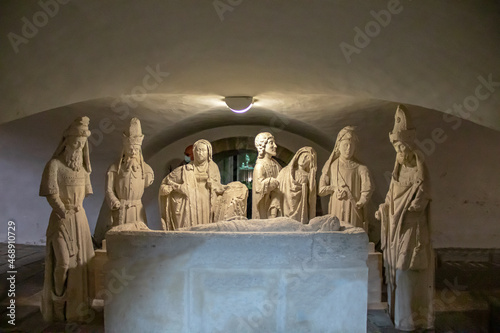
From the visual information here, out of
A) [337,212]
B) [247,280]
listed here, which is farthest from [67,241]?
[337,212]

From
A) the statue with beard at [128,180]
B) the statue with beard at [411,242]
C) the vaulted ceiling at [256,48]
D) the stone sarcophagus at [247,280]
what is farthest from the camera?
the statue with beard at [128,180]

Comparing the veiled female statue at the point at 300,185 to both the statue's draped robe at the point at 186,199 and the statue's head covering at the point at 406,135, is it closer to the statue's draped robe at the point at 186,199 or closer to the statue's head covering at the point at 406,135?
the statue's draped robe at the point at 186,199

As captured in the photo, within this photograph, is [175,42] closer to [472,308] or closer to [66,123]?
[66,123]

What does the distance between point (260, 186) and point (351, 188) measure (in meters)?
1.26

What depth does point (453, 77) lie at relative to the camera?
3836mm

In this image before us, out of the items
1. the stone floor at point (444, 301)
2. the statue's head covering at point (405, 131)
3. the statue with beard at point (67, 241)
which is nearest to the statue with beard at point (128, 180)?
the statue with beard at point (67, 241)

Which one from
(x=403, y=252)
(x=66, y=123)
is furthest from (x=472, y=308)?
(x=66, y=123)

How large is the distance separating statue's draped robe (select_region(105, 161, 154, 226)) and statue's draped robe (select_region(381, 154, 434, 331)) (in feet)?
10.8

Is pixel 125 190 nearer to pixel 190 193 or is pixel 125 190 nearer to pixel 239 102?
pixel 190 193

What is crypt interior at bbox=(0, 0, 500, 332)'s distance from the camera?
3.32m

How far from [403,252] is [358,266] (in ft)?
2.92

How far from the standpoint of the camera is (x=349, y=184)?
573cm

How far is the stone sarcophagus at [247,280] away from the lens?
12.5 ft

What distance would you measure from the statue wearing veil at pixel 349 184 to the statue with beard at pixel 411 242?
1038 millimetres
